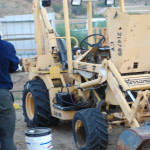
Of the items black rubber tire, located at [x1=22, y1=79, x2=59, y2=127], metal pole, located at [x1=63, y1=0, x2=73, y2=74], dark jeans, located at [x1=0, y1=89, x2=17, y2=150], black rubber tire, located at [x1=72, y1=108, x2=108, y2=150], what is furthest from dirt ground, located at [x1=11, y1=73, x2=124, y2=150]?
dark jeans, located at [x1=0, y1=89, x2=17, y2=150]

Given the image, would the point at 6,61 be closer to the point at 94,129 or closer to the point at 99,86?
the point at 94,129

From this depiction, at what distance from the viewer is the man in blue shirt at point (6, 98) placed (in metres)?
4.30

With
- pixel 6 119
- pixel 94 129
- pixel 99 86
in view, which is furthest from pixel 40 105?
pixel 6 119

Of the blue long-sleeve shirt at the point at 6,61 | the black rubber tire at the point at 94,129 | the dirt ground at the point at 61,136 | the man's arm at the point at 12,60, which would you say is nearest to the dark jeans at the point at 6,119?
the blue long-sleeve shirt at the point at 6,61

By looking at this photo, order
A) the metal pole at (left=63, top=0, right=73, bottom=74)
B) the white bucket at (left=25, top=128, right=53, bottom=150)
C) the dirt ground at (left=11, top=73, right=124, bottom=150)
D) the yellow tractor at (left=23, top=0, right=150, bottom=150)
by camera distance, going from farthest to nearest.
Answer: the metal pole at (left=63, top=0, right=73, bottom=74) < the dirt ground at (left=11, top=73, right=124, bottom=150) < the yellow tractor at (left=23, top=0, right=150, bottom=150) < the white bucket at (left=25, top=128, right=53, bottom=150)

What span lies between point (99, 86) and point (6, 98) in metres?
2.08

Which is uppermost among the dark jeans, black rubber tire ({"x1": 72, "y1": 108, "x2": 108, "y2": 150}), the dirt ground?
the dark jeans

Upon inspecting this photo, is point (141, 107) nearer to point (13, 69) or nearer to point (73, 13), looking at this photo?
point (13, 69)

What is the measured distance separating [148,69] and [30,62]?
331 centimetres

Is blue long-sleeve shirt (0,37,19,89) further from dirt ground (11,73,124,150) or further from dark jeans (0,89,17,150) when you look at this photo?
dirt ground (11,73,124,150)

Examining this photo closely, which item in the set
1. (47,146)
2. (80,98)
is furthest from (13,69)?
(80,98)

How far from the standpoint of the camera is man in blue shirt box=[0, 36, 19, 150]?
14.1ft

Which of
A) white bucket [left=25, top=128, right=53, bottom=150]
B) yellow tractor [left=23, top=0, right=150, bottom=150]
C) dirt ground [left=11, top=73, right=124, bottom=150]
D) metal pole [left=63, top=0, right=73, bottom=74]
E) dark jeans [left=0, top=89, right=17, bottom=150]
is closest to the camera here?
dark jeans [left=0, top=89, right=17, bottom=150]

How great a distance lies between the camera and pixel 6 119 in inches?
171
